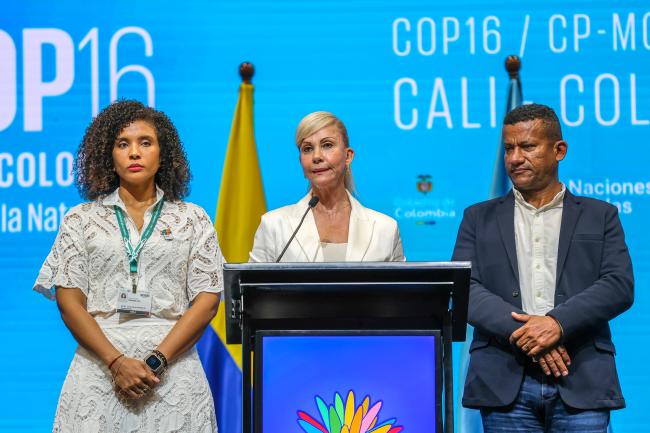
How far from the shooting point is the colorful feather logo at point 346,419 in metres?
2.43

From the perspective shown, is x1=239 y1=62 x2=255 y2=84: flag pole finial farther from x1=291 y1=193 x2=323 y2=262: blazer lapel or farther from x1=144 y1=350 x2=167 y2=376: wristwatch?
x1=144 y1=350 x2=167 y2=376: wristwatch

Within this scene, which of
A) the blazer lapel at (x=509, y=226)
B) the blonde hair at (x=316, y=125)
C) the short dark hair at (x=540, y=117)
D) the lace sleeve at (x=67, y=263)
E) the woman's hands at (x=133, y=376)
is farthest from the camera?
the blonde hair at (x=316, y=125)

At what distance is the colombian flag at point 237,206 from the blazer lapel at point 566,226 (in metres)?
1.64

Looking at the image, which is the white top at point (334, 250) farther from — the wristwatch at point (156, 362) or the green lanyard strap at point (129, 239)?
the wristwatch at point (156, 362)

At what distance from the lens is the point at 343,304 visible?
2561 millimetres

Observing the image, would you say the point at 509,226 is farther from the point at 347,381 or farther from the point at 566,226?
the point at 347,381

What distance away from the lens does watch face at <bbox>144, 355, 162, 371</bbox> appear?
278 cm

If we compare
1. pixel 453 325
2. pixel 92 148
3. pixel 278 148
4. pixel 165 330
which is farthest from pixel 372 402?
pixel 278 148

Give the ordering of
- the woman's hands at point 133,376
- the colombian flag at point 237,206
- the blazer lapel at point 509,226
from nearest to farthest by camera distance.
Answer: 1. the woman's hands at point 133,376
2. the blazer lapel at point 509,226
3. the colombian flag at point 237,206

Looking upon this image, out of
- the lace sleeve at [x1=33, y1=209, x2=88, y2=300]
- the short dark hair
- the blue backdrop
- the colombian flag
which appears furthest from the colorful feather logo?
the blue backdrop

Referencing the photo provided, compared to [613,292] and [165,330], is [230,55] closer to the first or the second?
[165,330]

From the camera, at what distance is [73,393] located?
→ 2.79 m

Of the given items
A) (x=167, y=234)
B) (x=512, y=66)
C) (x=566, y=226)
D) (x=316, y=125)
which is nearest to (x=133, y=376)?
(x=167, y=234)

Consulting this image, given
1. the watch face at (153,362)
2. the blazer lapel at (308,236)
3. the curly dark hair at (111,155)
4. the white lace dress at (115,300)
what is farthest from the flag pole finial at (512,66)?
the watch face at (153,362)
